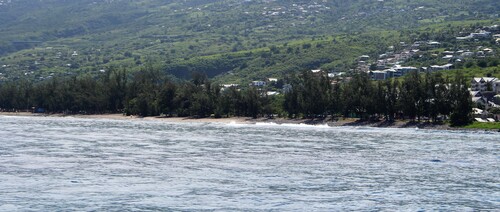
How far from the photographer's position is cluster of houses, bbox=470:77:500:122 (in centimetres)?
13700

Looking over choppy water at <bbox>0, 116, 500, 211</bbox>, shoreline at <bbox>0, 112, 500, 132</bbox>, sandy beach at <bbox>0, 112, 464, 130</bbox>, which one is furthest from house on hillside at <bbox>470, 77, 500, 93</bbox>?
choppy water at <bbox>0, 116, 500, 211</bbox>

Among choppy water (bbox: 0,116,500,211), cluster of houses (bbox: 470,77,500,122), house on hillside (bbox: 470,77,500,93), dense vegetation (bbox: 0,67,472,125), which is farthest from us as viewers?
house on hillside (bbox: 470,77,500,93)

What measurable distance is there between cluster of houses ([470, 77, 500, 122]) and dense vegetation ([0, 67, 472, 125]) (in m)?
5.75

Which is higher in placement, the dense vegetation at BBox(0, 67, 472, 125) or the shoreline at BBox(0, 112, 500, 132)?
the dense vegetation at BBox(0, 67, 472, 125)

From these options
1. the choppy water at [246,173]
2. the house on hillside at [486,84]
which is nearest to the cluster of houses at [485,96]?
the house on hillside at [486,84]

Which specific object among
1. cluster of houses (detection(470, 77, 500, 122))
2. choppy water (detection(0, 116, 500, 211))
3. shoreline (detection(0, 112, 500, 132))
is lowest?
choppy water (detection(0, 116, 500, 211))

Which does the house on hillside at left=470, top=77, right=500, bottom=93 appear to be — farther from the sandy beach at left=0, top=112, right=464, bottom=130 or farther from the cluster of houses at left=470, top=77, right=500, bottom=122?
the sandy beach at left=0, top=112, right=464, bottom=130

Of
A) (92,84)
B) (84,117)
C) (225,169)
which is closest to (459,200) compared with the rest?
(225,169)

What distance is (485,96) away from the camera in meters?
157

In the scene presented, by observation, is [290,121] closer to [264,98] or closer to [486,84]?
[264,98]

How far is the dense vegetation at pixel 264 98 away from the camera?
136m

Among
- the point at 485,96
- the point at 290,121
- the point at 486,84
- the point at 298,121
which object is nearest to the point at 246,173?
the point at 290,121

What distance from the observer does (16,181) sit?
6072 cm

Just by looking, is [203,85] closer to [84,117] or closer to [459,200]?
[84,117]
